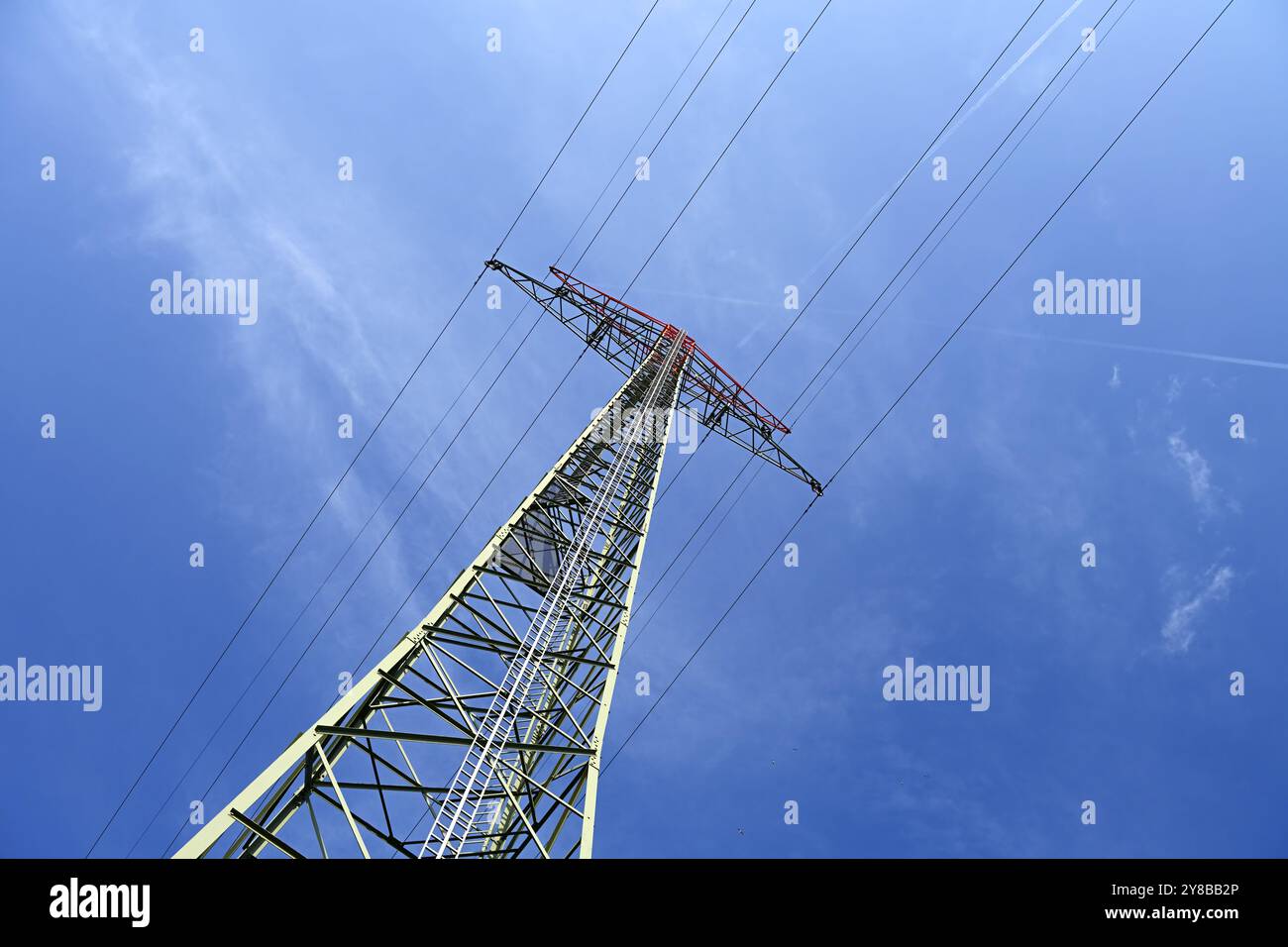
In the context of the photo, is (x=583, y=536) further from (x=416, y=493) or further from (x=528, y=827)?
(x=416, y=493)

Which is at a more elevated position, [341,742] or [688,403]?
[688,403]

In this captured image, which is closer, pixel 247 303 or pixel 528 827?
pixel 528 827

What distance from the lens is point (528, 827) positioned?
9125 mm
